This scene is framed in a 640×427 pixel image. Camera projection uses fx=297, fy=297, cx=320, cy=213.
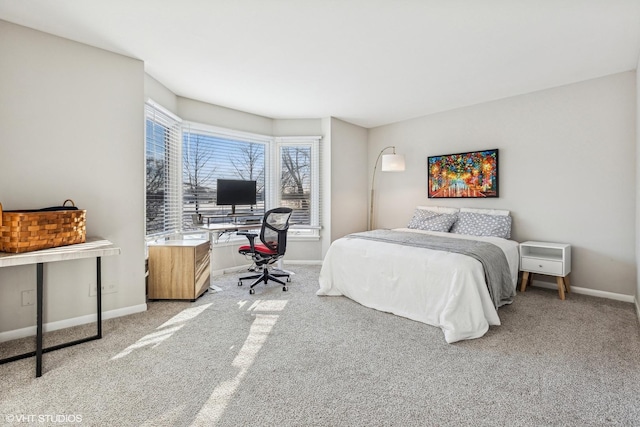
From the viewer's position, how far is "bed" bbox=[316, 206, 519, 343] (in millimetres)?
2510

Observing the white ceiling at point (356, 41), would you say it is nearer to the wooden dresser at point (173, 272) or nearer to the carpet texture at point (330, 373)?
the wooden dresser at point (173, 272)

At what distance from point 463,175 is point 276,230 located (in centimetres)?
296

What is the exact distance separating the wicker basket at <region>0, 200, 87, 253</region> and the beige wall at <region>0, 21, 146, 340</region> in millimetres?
542

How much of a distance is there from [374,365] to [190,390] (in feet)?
3.93

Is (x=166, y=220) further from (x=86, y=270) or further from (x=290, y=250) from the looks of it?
(x=290, y=250)

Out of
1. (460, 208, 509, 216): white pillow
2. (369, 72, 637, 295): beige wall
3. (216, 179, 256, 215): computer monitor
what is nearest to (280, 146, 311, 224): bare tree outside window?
(216, 179, 256, 215): computer monitor

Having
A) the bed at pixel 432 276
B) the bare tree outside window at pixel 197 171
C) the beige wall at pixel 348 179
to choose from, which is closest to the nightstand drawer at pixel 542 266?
the bed at pixel 432 276

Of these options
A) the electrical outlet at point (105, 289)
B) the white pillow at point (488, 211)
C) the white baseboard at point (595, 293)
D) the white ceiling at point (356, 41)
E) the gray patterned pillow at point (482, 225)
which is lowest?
the white baseboard at point (595, 293)

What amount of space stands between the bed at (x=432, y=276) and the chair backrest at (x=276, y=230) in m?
0.67

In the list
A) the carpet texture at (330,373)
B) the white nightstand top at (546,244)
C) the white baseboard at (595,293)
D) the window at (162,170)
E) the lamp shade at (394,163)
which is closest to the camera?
the carpet texture at (330,373)

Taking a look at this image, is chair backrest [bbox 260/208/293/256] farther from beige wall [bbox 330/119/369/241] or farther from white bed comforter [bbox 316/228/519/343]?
beige wall [bbox 330/119/369/241]

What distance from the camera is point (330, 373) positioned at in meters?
1.98

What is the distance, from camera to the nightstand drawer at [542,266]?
337 centimetres

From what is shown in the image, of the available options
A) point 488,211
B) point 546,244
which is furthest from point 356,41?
point 546,244
